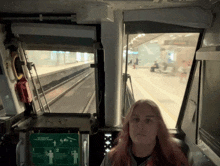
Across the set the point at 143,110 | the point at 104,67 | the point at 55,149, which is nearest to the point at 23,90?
the point at 55,149

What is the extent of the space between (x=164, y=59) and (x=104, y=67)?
38.1 inches

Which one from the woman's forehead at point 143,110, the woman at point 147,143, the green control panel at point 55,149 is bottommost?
the green control panel at point 55,149

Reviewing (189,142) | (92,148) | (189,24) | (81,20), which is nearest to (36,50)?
(81,20)

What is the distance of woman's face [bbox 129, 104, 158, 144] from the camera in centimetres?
142

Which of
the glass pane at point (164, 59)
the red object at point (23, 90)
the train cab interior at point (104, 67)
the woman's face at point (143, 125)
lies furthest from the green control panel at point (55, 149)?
the woman's face at point (143, 125)

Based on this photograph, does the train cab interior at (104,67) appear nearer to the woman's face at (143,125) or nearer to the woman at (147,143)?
the woman at (147,143)

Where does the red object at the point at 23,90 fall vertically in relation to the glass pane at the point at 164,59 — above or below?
below

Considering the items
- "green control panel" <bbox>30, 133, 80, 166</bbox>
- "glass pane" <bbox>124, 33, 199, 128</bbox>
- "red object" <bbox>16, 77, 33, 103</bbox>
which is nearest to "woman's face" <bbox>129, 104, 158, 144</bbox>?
"glass pane" <bbox>124, 33, 199, 128</bbox>

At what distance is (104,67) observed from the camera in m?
2.62

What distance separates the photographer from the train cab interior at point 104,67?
217 centimetres

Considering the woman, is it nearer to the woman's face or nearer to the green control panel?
the woman's face

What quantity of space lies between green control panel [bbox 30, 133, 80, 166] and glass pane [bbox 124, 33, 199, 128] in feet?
4.20

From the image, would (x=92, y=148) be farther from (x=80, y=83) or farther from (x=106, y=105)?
(x=80, y=83)

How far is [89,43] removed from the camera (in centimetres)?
273
